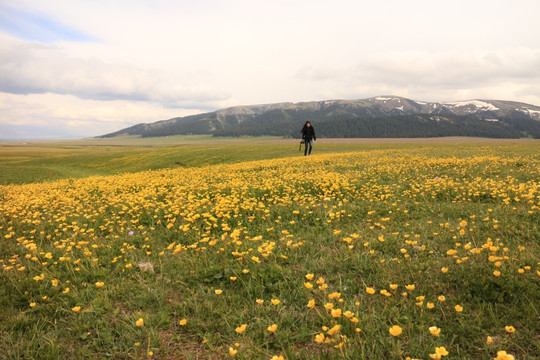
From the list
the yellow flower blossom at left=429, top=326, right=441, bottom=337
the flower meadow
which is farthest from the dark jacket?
the yellow flower blossom at left=429, top=326, right=441, bottom=337

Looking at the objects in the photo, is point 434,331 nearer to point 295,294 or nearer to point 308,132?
point 295,294

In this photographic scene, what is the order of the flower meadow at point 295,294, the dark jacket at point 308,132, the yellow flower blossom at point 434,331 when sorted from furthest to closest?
the dark jacket at point 308,132 → the flower meadow at point 295,294 → the yellow flower blossom at point 434,331

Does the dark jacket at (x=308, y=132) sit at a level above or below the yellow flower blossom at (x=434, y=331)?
above

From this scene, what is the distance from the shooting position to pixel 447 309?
3.56 m

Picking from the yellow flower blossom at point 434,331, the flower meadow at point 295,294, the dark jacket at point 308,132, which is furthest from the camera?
the dark jacket at point 308,132

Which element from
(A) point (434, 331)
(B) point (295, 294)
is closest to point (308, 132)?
(B) point (295, 294)

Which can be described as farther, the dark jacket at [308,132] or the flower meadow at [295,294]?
the dark jacket at [308,132]

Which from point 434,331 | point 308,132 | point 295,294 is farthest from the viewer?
point 308,132

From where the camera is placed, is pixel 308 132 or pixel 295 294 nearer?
pixel 295 294

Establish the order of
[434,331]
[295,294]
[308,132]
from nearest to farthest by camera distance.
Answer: [434,331], [295,294], [308,132]

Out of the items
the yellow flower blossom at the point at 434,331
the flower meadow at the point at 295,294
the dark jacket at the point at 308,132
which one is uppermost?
the dark jacket at the point at 308,132

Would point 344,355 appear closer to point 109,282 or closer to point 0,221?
point 109,282

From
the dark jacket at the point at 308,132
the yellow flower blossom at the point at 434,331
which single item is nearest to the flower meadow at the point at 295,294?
the yellow flower blossom at the point at 434,331

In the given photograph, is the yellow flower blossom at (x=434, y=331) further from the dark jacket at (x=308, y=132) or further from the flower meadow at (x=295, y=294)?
the dark jacket at (x=308, y=132)
